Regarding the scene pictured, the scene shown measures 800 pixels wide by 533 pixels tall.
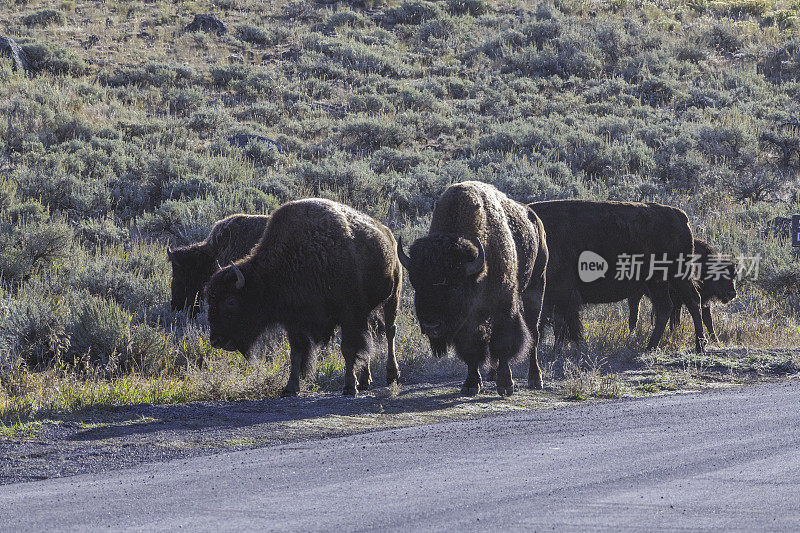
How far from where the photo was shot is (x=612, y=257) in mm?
13383

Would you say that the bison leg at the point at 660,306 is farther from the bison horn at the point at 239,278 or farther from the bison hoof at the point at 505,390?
the bison horn at the point at 239,278

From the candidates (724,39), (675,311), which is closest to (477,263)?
(675,311)

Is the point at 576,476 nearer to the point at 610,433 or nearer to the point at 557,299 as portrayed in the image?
the point at 610,433

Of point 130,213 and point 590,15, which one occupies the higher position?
point 590,15

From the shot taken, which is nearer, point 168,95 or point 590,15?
point 168,95

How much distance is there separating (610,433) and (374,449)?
1.89 meters

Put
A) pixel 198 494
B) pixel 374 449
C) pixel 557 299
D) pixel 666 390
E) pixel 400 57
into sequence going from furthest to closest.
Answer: pixel 400 57
pixel 557 299
pixel 666 390
pixel 374 449
pixel 198 494

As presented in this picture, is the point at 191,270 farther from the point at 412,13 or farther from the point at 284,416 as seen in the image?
the point at 412,13

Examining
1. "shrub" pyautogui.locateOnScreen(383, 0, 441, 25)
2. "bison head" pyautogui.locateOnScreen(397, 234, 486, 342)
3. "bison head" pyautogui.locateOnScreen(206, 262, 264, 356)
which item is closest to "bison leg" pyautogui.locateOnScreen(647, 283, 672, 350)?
"bison head" pyautogui.locateOnScreen(397, 234, 486, 342)

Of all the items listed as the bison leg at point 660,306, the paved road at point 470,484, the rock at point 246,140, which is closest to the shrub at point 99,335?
the paved road at point 470,484

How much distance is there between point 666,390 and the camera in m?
10.7

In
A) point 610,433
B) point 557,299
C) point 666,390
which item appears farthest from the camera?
point 557,299

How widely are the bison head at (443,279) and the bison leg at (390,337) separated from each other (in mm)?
1406

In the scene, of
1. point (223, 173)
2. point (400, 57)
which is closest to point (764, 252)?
point (223, 173)
